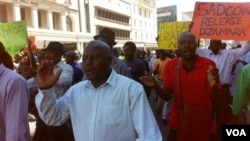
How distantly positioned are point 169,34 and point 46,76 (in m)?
4.47

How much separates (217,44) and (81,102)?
3.72 metres

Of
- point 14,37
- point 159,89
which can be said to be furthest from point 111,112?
point 14,37

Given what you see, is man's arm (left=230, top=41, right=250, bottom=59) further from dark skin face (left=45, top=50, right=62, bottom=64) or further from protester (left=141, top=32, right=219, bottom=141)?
dark skin face (left=45, top=50, right=62, bottom=64)

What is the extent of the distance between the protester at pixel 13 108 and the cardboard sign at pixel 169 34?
415 cm

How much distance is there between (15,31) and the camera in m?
7.11

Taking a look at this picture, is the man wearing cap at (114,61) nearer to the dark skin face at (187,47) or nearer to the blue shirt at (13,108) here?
the dark skin face at (187,47)

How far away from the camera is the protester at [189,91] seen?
342cm

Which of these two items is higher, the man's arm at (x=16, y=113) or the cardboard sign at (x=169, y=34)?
the cardboard sign at (x=169, y=34)

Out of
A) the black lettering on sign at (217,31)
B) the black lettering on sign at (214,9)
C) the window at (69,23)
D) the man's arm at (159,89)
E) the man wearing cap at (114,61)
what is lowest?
the man's arm at (159,89)

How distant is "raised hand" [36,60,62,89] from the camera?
89.6 inches

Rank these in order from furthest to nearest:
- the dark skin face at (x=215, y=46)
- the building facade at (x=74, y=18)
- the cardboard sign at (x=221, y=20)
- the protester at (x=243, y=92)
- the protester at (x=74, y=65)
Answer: the building facade at (x=74, y=18)
the protester at (x=74, y=65)
the dark skin face at (x=215, y=46)
the cardboard sign at (x=221, y=20)
the protester at (x=243, y=92)

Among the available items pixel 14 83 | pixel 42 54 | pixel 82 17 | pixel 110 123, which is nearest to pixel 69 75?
pixel 42 54

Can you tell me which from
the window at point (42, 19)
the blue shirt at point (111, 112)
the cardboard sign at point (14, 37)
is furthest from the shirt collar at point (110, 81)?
the window at point (42, 19)

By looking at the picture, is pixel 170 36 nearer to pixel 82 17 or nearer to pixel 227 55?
pixel 227 55
